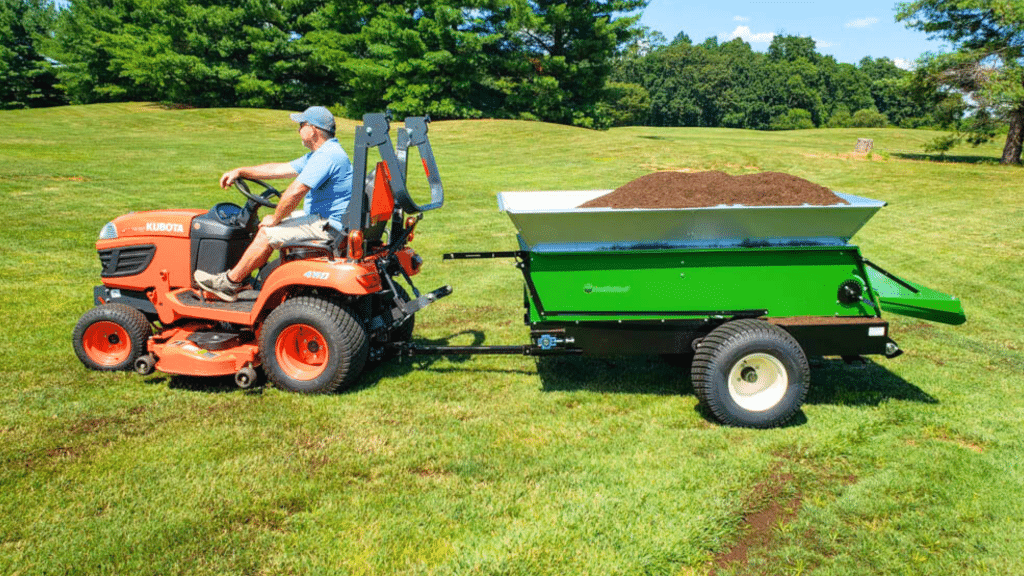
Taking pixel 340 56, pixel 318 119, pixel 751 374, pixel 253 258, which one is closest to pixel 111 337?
pixel 253 258

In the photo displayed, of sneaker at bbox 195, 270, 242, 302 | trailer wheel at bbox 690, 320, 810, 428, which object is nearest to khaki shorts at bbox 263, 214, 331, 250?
sneaker at bbox 195, 270, 242, 302

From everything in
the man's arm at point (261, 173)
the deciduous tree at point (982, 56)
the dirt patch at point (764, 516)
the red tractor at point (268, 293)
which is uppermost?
the deciduous tree at point (982, 56)

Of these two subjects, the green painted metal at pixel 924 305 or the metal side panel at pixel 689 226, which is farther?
the green painted metal at pixel 924 305

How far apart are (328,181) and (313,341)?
1.11 metres

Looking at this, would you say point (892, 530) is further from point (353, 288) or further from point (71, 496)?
point (71, 496)

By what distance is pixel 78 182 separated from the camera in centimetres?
1422

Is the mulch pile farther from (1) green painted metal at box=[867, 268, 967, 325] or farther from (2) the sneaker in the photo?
(2) the sneaker

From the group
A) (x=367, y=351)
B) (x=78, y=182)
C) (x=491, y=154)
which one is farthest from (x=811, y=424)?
(x=491, y=154)

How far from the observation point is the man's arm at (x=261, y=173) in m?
4.53

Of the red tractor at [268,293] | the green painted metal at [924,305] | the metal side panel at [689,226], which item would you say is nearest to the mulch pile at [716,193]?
the metal side panel at [689,226]

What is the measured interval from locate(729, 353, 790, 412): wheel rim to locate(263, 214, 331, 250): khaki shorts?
9.27ft

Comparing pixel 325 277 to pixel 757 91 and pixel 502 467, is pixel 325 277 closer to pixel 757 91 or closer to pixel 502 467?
pixel 502 467

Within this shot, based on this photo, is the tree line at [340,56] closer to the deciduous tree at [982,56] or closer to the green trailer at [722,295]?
the deciduous tree at [982,56]

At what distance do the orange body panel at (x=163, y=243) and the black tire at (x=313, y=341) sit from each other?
0.85 m
